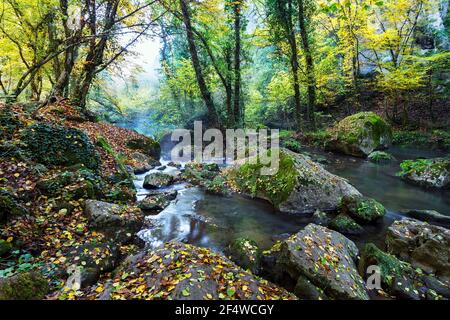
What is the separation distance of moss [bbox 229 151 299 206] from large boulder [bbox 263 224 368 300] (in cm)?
227

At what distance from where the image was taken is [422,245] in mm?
4496

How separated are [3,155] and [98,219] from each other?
7.55ft

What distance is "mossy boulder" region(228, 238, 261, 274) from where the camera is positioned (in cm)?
428

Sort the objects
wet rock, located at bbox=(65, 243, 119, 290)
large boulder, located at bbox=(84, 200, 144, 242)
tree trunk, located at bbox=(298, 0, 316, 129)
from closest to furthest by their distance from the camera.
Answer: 1. wet rock, located at bbox=(65, 243, 119, 290)
2. large boulder, located at bbox=(84, 200, 144, 242)
3. tree trunk, located at bbox=(298, 0, 316, 129)

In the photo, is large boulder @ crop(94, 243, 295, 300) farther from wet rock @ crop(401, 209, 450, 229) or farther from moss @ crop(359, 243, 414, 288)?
wet rock @ crop(401, 209, 450, 229)

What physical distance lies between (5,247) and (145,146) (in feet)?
32.3

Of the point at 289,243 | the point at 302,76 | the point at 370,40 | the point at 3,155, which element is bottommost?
the point at 289,243

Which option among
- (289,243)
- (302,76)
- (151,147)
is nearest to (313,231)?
(289,243)

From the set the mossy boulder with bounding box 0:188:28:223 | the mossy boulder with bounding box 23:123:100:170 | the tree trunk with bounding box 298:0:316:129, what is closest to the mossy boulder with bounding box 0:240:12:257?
the mossy boulder with bounding box 0:188:28:223

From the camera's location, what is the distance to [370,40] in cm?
1803

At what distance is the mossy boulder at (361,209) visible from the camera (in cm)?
601

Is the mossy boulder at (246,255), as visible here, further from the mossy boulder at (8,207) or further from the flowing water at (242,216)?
the mossy boulder at (8,207)

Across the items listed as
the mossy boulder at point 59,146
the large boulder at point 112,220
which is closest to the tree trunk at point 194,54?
the mossy boulder at point 59,146

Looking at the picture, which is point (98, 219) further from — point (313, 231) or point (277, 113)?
point (277, 113)
